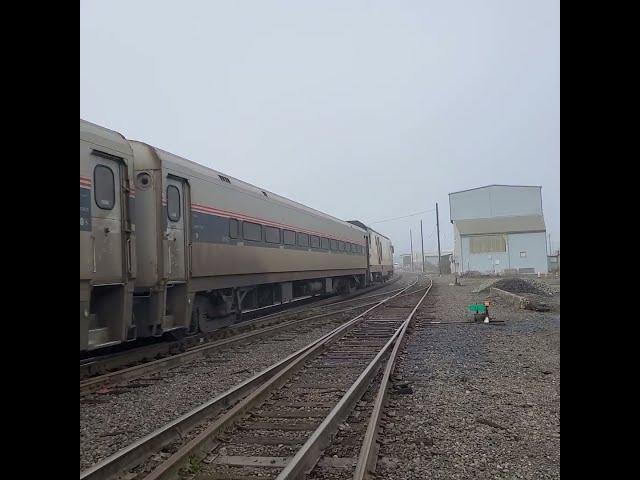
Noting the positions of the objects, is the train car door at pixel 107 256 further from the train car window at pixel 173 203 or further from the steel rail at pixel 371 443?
the steel rail at pixel 371 443

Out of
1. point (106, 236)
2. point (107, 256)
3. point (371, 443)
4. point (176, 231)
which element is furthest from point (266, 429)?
point (176, 231)

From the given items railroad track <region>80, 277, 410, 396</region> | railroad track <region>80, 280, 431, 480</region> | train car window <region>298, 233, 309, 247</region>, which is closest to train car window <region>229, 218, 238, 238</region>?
railroad track <region>80, 277, 410, 396</region>

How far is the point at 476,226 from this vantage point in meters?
52.2

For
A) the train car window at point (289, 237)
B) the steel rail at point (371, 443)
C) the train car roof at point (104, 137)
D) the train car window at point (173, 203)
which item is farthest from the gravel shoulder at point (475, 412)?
the train car window at point (289, 237)

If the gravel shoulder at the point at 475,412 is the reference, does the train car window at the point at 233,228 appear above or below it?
above

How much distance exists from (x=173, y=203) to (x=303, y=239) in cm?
804

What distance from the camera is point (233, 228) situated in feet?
36.3

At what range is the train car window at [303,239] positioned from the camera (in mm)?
16189

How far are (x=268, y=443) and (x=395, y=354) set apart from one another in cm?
414

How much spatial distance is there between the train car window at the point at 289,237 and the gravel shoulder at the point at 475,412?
5.95 meters

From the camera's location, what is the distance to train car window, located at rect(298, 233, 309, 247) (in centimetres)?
1619

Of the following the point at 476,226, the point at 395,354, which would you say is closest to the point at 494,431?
the point at 395,354

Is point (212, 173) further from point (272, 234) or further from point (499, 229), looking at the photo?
point (499, 229)
